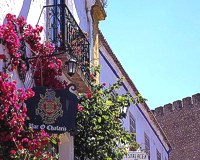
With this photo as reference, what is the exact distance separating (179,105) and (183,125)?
3.77 feet

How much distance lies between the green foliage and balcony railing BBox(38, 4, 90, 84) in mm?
484

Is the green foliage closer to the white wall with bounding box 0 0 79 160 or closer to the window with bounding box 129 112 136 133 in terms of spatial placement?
the white wall with bounding box 0 0 79 160

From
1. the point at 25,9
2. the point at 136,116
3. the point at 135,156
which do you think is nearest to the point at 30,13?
the point at 25,9

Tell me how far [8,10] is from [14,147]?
6.14ft

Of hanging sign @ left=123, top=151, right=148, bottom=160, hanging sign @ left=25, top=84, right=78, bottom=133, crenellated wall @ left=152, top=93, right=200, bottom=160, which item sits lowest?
hanging sign @ left=25, top=84, right=78, bottom=133

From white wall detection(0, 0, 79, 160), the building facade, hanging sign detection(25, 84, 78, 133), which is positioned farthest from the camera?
the building facade

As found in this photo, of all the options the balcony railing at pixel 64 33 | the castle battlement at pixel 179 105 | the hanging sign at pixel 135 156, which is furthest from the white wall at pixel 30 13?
the castle battlement at pixel 179 105

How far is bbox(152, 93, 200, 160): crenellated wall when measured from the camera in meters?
30.5

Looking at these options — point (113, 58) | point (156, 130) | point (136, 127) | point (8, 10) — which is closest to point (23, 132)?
point (8, 10)

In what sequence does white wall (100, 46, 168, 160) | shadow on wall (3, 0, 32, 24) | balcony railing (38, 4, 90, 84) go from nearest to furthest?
shadow on wall (3, 0, 32, 24) → balcony railing (38, 4, 90, 84) → white wall (100, 46, 168, 160)

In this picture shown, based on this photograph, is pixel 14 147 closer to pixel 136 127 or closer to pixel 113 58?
pixel 113 58

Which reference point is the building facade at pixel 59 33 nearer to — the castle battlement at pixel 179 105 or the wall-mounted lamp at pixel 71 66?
the wall-mounted lamp at pixel 71 66

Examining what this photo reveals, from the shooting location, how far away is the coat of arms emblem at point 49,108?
6.67 m

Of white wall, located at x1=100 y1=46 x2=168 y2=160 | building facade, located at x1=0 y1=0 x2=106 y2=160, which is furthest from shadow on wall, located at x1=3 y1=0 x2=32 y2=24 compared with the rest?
white wall, located at x1=100 y1=46 x2=168 y2=160
